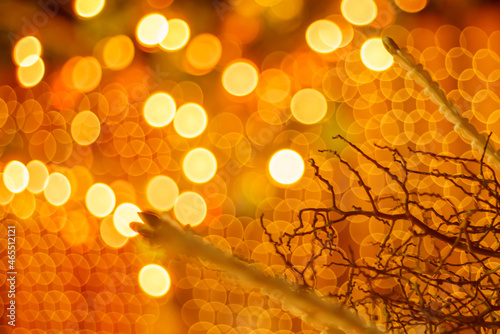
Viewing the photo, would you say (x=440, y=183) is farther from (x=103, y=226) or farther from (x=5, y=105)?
(x=5, y=105)

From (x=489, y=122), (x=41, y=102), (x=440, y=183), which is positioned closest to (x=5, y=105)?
(x=41, y=102)

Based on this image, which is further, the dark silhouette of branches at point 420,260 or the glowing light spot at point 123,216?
the glowing light spot at point 123,216

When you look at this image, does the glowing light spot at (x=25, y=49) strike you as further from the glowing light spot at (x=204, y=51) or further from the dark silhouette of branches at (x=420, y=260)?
the dark silhouette of branches at (x=420, y=260)

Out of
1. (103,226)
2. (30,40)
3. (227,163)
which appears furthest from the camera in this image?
(103,226)

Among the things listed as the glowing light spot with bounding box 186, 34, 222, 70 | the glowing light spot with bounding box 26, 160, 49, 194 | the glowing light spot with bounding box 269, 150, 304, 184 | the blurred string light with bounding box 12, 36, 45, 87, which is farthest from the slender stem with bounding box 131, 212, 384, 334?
→ the glowing light spot with bounding box 26, 160, 49, 194

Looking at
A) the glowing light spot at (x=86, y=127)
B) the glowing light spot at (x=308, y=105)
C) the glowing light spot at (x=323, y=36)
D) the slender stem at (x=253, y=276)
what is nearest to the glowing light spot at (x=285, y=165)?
the glowing light spot at (x=308, y=105)

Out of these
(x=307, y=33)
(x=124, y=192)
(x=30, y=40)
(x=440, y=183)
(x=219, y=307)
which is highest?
(x=307, y=33)

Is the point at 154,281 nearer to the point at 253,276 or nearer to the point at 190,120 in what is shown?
the point at 190,120
